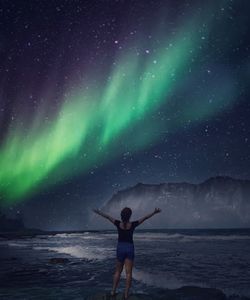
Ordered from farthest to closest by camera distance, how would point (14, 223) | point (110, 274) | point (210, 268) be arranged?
1. point (14, 223)
2. point (210, 268)
3. point (110, 274)

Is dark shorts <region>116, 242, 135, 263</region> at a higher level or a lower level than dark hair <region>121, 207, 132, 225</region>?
lower

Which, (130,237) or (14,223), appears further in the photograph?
(14,223)

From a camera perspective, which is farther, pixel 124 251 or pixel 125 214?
pixel 124 251

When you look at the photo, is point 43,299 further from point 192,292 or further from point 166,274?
point 166,274

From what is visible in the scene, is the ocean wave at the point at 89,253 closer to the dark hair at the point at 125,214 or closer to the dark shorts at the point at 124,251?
the dark shorts at the point at 124,251

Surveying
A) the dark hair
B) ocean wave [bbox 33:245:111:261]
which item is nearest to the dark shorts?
the dark hair

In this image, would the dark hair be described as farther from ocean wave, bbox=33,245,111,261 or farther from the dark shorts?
ocean wave, bbox=33,245,111,261

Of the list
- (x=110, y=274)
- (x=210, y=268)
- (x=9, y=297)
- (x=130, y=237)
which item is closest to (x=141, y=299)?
(x=130, y=237)

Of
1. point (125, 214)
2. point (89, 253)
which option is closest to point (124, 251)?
point (125, 214)

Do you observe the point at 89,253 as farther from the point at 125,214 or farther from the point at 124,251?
the point at 125,214

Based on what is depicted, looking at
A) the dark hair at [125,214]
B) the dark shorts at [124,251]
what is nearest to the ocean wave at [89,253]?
the dark shorts at [124,251]

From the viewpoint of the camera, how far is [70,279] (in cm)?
1622

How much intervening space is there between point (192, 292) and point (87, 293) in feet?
12.0

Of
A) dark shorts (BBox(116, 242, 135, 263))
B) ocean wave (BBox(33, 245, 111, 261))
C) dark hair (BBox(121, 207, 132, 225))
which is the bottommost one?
ocean wave (BBox(33, 245, 111, 261))
